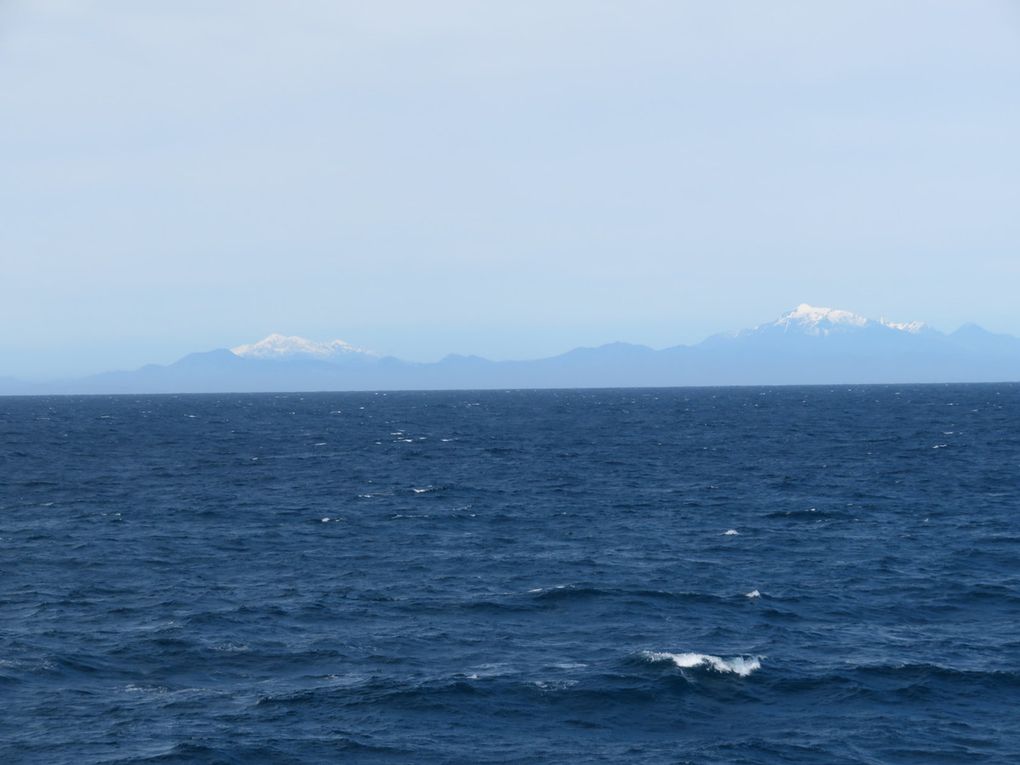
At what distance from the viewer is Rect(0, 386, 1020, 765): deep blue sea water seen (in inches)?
1348

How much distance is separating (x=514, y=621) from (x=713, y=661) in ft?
32.7

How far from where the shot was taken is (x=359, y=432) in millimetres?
188375

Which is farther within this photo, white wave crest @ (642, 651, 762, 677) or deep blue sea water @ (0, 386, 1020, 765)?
white wave crest @ (642, 651, 762, 677)

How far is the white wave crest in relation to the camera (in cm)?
3998

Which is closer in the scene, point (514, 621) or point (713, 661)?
point (713, 661)

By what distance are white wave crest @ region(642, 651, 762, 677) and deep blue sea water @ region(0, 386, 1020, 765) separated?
0.20 m

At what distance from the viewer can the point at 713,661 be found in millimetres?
40719

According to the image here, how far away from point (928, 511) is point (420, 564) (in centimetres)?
3878

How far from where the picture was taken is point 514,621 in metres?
47.6

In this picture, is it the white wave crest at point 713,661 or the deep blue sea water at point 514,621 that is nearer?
the deep blue sea water at point 514,621

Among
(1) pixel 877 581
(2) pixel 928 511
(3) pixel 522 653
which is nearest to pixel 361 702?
(3) pixel 522 653

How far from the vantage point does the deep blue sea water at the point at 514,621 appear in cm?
3425

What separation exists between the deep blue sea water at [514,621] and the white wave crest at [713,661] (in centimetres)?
20

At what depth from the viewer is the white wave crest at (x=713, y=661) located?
Answer: 3998 cm
